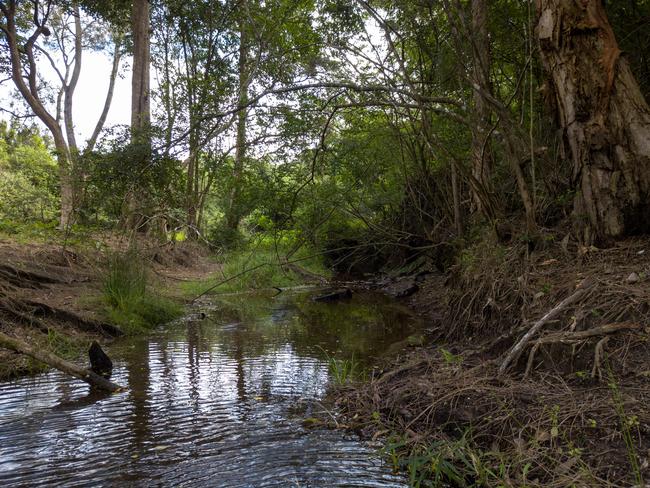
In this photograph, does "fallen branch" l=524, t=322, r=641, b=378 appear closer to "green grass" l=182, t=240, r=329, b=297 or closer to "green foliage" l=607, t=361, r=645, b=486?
"green foliage" l=607, t=361, r=645, b=486

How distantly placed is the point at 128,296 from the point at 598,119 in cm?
716

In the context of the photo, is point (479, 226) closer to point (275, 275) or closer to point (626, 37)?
point (626, 37)

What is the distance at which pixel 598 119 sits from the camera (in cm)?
586

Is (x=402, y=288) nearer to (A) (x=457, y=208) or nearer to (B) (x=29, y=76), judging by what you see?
(A) (x=457, y=208)

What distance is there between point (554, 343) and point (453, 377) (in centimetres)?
86

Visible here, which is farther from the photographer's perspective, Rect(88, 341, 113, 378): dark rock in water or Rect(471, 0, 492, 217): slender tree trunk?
Rect(471, 0, 492, 217): slender tree trunk

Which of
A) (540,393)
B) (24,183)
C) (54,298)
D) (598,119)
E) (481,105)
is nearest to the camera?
(540,393)

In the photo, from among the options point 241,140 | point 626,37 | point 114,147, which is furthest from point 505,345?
point 241,140

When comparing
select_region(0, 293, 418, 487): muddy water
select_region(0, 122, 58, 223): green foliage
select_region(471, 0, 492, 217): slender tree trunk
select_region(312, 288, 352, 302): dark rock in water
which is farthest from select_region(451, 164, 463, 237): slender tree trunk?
select_region(0, 122, 58, 223): green foliage

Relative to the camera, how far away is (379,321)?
9.56 m

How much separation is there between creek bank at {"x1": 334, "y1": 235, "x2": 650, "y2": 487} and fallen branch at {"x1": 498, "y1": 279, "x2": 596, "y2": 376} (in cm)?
4

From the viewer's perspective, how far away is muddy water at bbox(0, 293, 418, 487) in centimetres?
361

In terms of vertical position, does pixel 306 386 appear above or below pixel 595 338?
below

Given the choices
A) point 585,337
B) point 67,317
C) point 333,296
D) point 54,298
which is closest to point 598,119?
point 585,337
